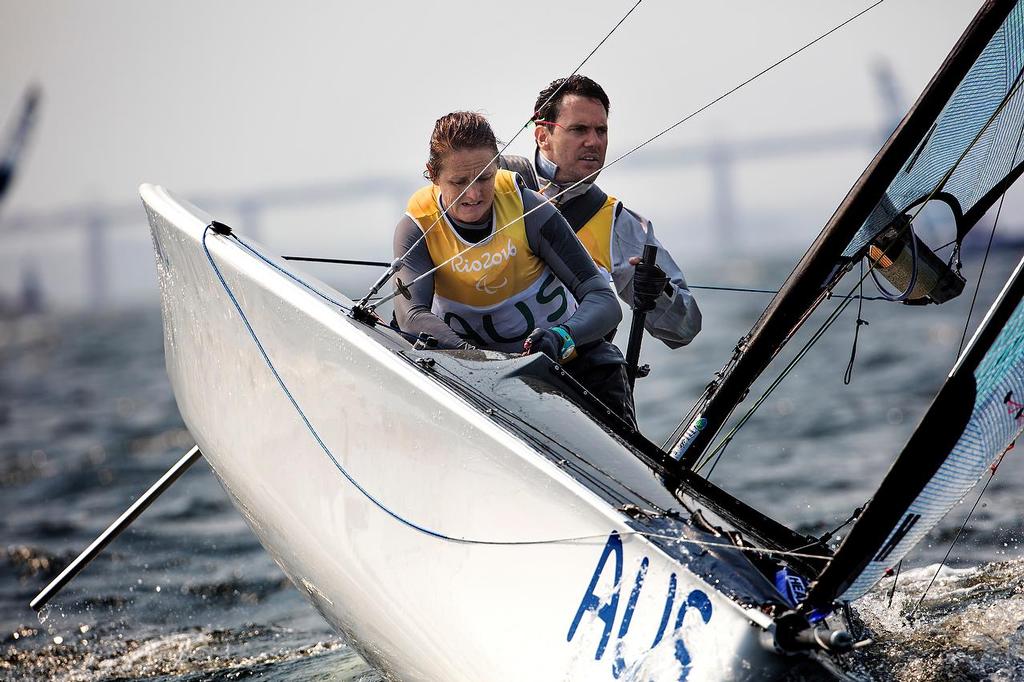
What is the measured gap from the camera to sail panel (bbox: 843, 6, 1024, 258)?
93.1 inches

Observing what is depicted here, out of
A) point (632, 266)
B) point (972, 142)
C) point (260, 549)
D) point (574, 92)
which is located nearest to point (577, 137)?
point (574, 92)

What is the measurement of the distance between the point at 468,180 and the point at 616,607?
102cm

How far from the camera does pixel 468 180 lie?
235cm

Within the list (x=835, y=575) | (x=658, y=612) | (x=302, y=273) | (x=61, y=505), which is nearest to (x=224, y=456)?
(x=302, y=273)

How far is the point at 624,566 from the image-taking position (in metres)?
1.67

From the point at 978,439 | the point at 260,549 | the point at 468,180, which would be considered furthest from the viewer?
the point at 260,549

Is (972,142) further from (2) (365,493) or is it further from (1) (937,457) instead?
(2) (365,493)

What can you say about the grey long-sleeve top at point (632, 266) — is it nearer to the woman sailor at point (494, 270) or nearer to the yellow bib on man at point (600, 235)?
the yellow bib on man at point (600, 235)

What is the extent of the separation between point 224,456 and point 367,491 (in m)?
0.66

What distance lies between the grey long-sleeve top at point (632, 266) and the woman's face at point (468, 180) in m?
0.45

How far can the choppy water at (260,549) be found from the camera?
2613 millimetres

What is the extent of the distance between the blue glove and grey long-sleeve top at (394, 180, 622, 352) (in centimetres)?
4

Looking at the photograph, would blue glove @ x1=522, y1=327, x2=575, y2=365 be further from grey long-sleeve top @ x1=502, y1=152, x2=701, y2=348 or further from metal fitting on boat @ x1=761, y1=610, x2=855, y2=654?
metal fitting on boat @ x1=761, y1=610, x2=855, y2=654

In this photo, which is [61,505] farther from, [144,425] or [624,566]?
[624,566]
